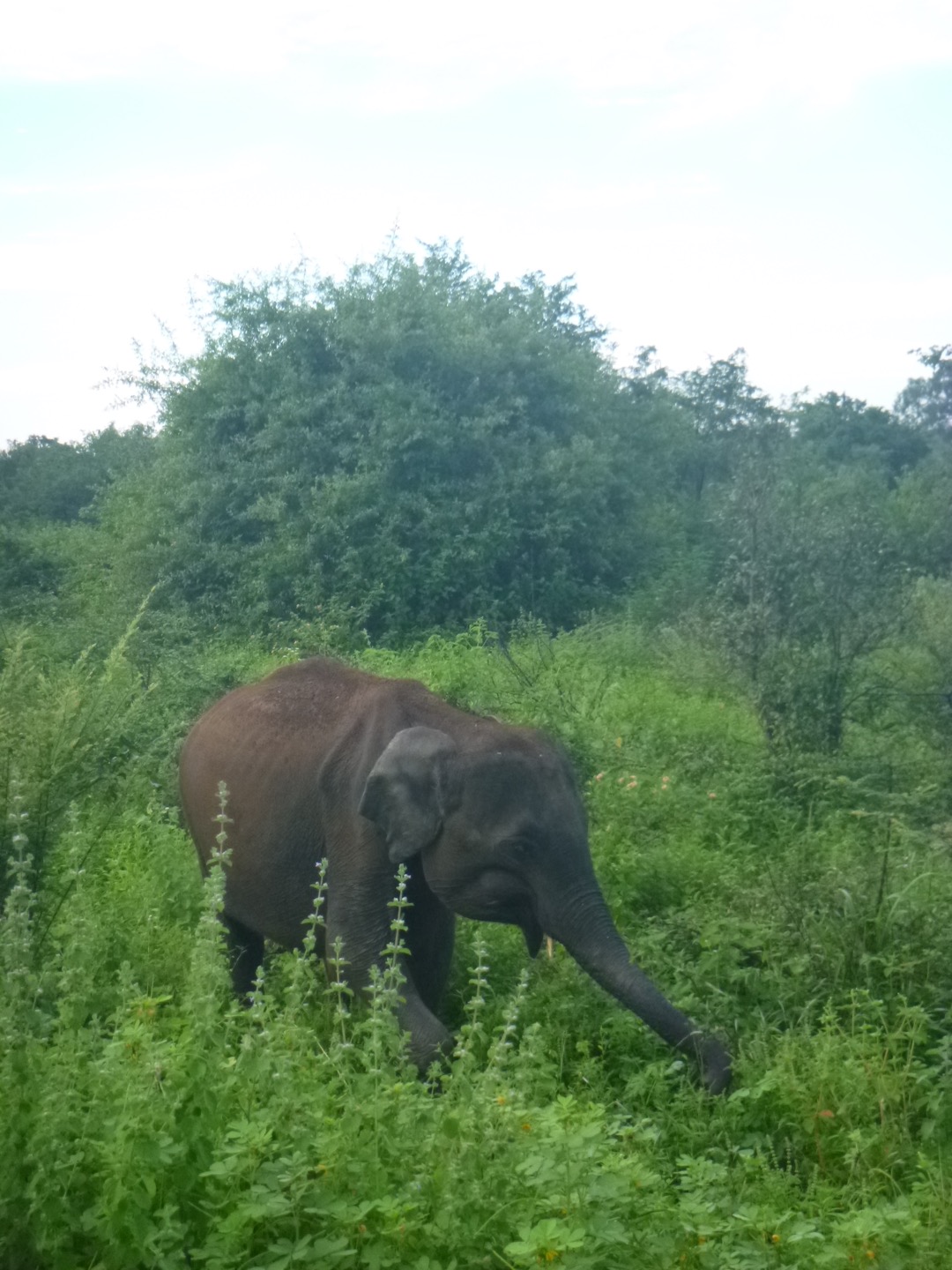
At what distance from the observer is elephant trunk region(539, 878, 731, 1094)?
5695mm

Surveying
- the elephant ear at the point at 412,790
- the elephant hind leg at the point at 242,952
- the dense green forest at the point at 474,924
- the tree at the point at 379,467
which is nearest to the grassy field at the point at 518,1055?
the dense green forest at the point at 474,924

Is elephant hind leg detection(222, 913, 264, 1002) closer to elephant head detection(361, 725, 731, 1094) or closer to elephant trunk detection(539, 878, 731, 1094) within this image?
elephant head detection(361, 725, 731, 1094)

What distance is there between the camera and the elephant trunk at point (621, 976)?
5.70m

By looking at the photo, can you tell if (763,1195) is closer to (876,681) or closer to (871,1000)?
(871,1000)

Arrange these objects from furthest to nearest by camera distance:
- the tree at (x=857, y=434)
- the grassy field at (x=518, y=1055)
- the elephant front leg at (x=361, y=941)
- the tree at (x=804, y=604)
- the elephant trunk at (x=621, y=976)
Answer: the tree at (x=857, y=434), the tree at (x=804, y=604), the elephant front leg at (x=361, y=941), the elephant trunk at (x=621, y=976), the grassy field at (x=518, y=1055)

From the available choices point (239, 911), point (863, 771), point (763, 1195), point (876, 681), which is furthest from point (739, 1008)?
point (876, 681)

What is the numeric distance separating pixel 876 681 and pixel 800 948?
18.0ft

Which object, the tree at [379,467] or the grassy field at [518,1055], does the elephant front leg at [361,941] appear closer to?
the grassy field at [518,1055]

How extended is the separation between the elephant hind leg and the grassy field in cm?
27

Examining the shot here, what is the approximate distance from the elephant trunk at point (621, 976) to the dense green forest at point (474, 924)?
15 centimetres

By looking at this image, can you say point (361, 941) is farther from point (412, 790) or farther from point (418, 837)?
point (412, 790)

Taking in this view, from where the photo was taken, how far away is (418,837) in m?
6.08

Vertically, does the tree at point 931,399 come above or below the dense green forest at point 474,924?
above

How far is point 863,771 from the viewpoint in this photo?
10.6 metres
